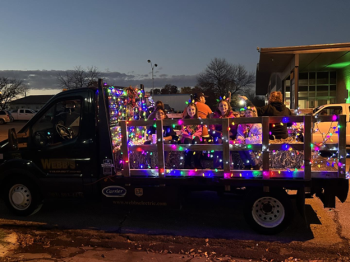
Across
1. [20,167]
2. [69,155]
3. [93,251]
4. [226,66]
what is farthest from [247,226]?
[226,66]

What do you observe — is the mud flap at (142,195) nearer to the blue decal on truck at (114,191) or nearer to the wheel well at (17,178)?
the blue decal on truck at (114,191)

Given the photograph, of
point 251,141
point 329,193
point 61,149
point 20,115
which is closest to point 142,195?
point 61,149

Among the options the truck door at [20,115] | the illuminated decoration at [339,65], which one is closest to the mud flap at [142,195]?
the illuminated decoration at [339,65]

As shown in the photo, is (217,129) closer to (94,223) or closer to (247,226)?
(247,226)

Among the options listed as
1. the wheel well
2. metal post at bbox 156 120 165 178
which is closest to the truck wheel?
metal post at bbox 156 120 165 178

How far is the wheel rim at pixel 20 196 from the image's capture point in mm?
4973

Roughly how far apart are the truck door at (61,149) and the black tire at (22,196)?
338mm

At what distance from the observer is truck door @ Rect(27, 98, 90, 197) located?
15.2 ft

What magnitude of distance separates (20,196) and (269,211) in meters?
4.12

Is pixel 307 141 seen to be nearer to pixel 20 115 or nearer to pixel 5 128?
pixel 5 128

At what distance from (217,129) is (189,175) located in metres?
1.02

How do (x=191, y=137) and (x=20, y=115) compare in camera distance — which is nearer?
(x=191, y=137)

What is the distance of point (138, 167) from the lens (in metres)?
4.52

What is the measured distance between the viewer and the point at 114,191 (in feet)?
14.8
